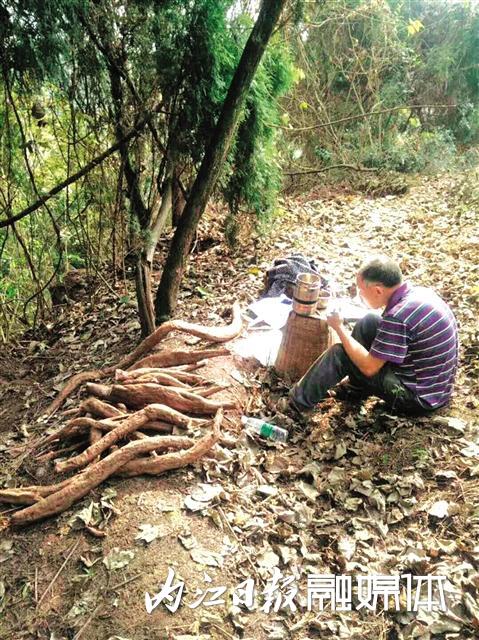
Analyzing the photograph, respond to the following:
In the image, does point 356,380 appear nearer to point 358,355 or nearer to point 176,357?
point 358,355

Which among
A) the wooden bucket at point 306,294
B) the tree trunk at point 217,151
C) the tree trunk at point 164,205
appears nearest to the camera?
the wooden bucket at point 306,294

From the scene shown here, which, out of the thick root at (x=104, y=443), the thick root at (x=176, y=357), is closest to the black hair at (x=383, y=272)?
the thick root at (x=176, y=357)

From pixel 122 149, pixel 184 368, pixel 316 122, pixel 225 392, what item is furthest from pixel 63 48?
pixel 316 122

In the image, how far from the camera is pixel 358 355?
333 cm

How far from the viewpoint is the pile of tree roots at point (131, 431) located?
2.87m

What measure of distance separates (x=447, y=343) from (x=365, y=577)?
1.53m

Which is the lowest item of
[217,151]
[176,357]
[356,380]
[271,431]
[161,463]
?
[271,431]

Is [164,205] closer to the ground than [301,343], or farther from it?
farther from it

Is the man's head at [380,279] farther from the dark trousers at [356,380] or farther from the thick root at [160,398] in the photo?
the thick root at [160,398]

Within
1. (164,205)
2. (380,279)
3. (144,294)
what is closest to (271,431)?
(380,279)

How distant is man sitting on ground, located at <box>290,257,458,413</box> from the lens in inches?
126

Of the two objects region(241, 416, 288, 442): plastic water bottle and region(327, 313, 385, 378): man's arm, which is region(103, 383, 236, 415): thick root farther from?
region(327, 313, 385, 378): man's arm

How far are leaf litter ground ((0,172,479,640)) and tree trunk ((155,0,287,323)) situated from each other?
760mm

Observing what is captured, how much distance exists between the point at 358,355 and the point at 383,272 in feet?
1.88
